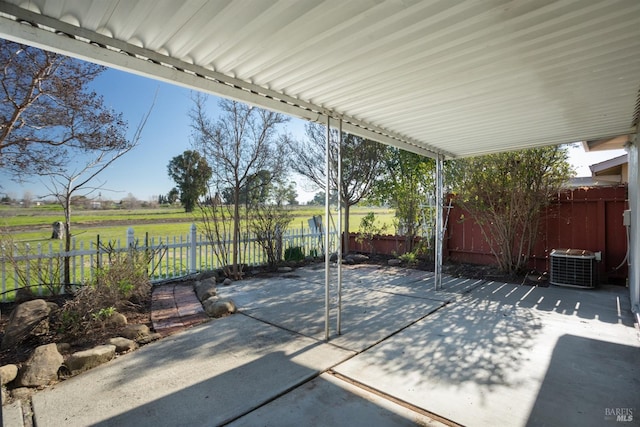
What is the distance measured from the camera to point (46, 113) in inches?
179

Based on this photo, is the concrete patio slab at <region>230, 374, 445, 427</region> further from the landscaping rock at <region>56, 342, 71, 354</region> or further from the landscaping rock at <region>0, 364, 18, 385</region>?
the landscaping rock at <region>56, 342, 71, 354</region>

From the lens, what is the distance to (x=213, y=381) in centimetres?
242

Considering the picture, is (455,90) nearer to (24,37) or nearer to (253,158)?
(24,37)

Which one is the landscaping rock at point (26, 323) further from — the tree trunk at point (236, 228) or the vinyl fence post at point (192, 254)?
the tree trunk at point (236, 228)

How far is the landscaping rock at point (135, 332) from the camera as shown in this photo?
10.5ft

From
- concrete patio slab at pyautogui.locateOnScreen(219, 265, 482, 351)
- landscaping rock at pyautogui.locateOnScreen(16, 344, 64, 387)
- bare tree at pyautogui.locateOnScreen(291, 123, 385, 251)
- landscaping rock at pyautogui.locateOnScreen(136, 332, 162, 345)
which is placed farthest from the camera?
bare tree at pyautogui.locateOnScreen(291, 123, 385, 251)

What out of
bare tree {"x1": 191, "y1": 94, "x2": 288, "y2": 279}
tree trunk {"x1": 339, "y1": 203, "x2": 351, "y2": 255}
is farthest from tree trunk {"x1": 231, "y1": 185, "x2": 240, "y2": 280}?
tree trunk {"x1": 339, "y1": 203, "x2": 351, "y2": 255}

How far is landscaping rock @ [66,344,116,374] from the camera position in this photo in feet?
8.48

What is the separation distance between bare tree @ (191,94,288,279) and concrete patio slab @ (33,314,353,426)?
10.7 feet

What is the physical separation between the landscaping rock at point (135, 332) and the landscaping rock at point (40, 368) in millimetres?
635

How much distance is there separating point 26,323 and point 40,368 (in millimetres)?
906

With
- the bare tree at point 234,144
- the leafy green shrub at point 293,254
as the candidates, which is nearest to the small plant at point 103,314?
the bare tree at point 234,144

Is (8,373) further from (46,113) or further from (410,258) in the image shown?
(410,258)

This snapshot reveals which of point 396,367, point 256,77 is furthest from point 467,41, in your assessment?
point 396,367
